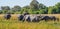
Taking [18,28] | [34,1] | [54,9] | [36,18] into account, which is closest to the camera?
[18,28]

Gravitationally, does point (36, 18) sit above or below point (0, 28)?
below

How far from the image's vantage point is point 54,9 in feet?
177

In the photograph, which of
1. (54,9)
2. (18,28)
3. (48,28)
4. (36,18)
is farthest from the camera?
(54,9)

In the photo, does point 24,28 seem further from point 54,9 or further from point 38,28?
point 54,9

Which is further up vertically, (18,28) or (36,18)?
(18,28)

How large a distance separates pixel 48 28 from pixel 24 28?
813 millimetres

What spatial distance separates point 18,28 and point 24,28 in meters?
0.16

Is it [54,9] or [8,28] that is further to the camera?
[54,9]

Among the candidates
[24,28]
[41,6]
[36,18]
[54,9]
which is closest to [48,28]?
[24,28]

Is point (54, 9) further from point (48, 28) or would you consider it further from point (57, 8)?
point (48, 28)

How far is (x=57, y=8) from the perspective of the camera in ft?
178

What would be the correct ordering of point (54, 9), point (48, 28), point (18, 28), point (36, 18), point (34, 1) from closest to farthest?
point (18, 28)
point (48, 28)
point (36, 18)
point (54, 9)
point (34, 1)

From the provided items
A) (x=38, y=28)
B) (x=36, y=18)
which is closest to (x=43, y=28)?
(x=38, y=28)

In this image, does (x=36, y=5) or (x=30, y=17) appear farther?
(x=36, y=5)
